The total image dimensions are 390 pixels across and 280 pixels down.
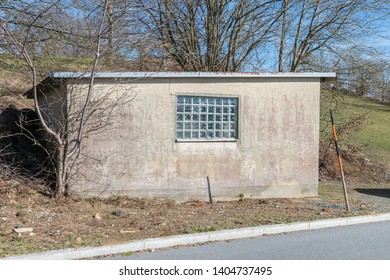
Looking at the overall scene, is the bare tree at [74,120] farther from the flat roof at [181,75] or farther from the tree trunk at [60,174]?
the flat roof at [181,75]

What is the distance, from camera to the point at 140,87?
36.2ft

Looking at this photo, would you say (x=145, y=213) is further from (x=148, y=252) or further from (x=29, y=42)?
(x=29, y=42)

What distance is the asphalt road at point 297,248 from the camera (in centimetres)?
683

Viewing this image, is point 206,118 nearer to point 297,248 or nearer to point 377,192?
point 297,248

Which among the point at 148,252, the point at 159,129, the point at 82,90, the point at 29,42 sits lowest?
the point at 148,252

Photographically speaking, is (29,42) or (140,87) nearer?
(140,87)

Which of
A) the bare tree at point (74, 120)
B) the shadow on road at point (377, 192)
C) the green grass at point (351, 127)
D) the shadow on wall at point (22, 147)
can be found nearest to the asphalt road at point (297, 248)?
the bare tree at point (74, 120)

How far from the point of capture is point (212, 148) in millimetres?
11648

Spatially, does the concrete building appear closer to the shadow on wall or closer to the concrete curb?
the shadow on wall

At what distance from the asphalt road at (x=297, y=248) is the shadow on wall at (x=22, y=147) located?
4.61 m

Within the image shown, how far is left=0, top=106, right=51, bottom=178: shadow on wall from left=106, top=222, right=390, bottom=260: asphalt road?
4614mm

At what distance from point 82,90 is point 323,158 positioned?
33.5 feet

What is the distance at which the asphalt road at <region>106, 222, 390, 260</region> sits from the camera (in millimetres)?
6832
